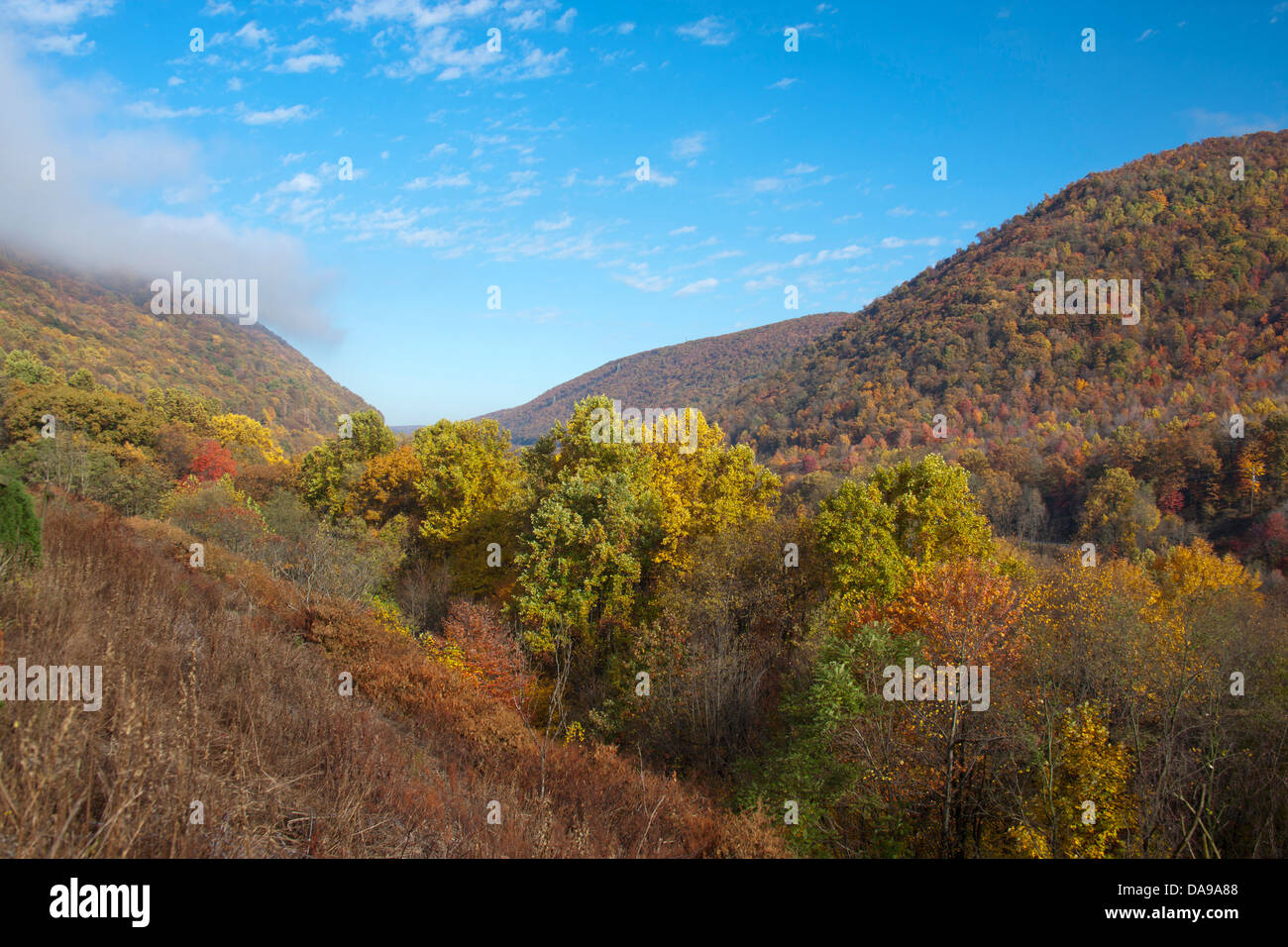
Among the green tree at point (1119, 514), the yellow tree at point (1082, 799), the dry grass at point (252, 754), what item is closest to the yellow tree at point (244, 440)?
the dry grass at point (252, 754)

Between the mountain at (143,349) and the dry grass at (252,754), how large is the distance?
85959 mm

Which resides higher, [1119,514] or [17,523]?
[17,523]

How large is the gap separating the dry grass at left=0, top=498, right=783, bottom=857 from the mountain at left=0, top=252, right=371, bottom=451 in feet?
282

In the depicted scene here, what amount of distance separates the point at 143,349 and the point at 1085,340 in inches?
6598

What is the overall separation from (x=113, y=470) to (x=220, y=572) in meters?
27.3

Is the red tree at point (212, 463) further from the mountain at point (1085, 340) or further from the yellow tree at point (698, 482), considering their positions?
the mountain at point (1085, 340)

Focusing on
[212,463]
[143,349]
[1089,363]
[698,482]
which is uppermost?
[143,349]

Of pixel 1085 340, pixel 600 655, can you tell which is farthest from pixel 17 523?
pixel 1085 340

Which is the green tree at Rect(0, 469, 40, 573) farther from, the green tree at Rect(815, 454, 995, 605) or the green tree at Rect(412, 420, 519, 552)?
the green tree at Rect(412, 420, 519, 552)

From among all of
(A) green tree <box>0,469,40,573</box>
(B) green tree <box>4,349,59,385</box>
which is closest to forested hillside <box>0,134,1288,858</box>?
(A) green tree <box>0,469,40,573</box>

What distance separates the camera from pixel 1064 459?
71.8 m

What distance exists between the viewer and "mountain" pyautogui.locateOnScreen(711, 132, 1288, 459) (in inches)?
3708

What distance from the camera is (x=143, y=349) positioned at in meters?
106

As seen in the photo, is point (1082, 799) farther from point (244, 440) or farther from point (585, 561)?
point (244, 440)
